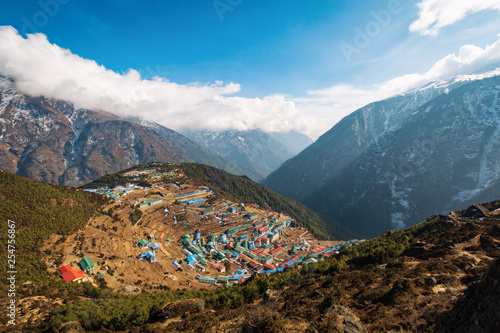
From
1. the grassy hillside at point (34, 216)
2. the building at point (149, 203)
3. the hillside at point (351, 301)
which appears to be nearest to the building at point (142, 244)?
the grassy hillside at point (34, 216)

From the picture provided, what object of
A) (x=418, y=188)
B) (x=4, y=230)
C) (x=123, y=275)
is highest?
(x=4, y=230)

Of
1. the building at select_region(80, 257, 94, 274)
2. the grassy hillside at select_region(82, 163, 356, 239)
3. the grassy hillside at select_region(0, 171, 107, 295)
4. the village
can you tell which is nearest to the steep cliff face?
the grassy hillside at select_region(0, 171, 107, 295)

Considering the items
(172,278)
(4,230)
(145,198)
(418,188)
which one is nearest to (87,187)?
(145,198)

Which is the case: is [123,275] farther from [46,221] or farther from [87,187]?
[87,187]

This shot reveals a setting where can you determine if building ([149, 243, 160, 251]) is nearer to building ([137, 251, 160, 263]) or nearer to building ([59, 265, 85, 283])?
building ([137, 251, 160, 263])

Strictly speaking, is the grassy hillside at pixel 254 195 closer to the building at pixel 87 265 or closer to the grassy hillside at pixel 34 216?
the grassy hillside at pixel 34 216

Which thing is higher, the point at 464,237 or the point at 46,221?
the point at 46,221
